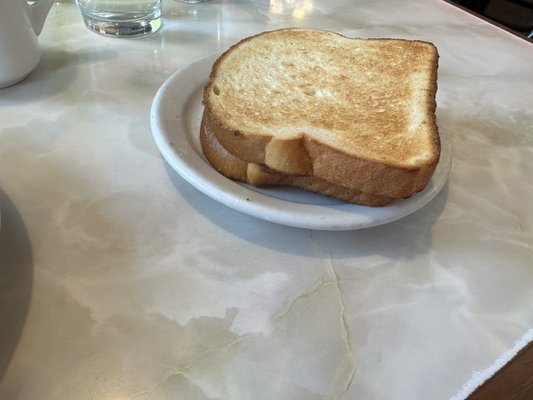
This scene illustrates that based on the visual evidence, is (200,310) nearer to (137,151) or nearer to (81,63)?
(137,151)

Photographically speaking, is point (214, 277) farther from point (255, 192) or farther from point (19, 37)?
point (19, 37)

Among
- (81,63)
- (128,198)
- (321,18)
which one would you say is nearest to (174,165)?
(128,198)

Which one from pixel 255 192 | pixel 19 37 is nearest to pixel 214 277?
pixel 255 192

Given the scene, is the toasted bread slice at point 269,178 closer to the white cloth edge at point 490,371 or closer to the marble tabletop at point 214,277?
the marble tabletop at point 214,277

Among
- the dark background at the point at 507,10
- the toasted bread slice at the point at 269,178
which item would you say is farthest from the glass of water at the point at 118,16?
the dark background at the point at 507,10

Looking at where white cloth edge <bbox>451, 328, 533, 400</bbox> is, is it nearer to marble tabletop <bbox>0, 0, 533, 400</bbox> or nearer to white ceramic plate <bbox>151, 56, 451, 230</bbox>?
marble tabletop <bbox>0, 0, 533, 400</bbox>

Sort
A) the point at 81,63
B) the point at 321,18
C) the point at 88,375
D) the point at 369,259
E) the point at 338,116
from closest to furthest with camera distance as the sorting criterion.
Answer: the point at 88,375 < the point at 369,259 < the point at 338,116 < the point at 81,63 < the point at 321,18
